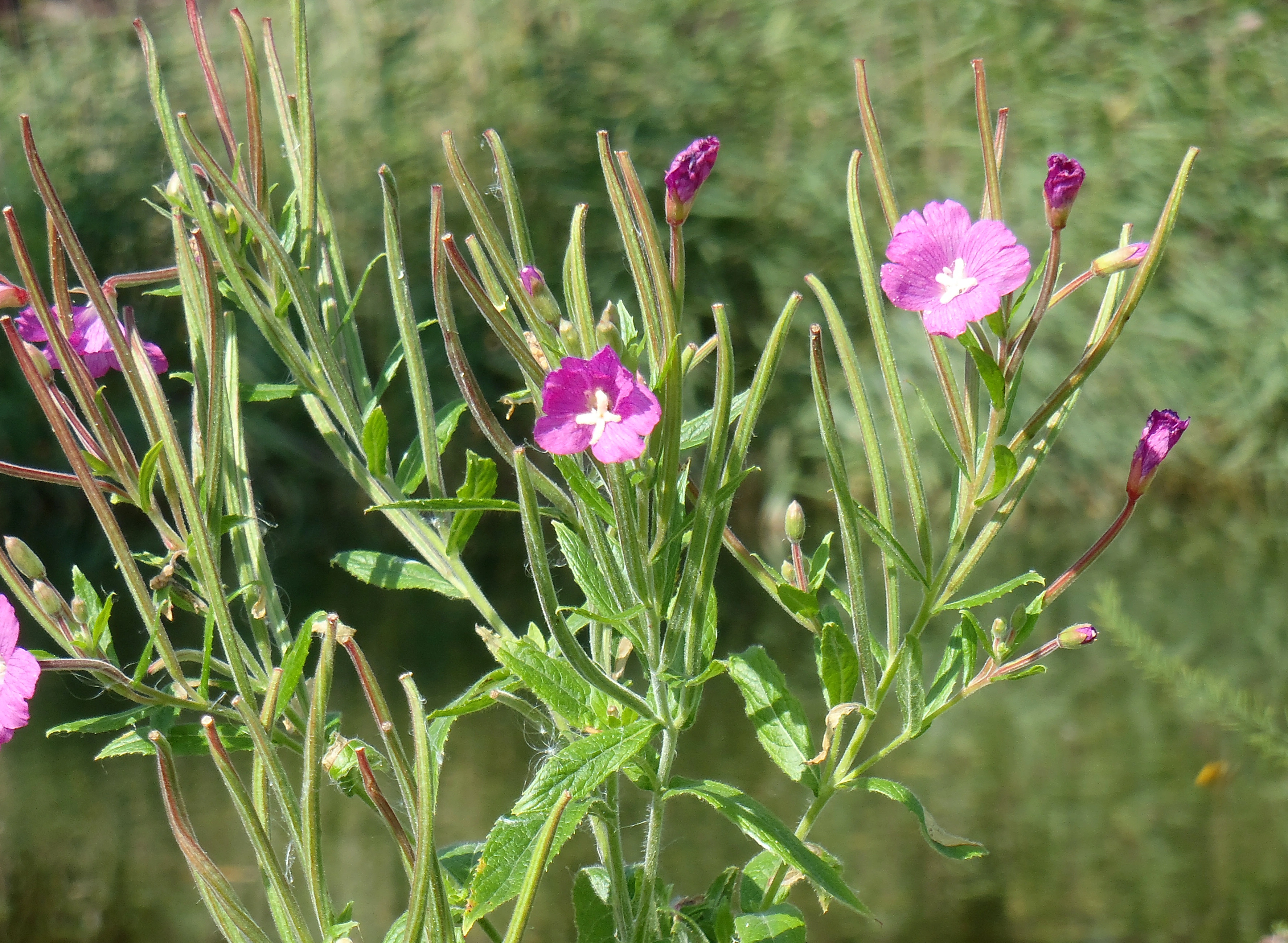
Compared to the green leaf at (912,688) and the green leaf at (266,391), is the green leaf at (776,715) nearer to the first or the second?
the green leaf at (912,688)

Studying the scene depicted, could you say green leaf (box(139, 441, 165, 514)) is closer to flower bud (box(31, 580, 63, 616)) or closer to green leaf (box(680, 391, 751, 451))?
flower bud (box(31, 580, 63, 616))

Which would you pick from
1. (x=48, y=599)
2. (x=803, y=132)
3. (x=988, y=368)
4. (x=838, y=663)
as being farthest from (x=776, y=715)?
(x=803, y=132)

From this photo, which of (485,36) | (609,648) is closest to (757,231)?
(485,36)

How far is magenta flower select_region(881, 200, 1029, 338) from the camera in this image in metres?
0.35

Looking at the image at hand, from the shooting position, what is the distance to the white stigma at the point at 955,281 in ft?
1.19

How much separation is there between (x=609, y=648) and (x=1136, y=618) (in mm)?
1525

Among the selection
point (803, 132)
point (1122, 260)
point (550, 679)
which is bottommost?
point (803, 132)

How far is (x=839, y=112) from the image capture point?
2717 millimetres

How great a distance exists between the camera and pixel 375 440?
441 millimetres

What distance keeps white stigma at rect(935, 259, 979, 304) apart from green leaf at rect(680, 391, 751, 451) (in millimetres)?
67

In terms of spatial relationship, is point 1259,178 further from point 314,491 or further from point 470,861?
point 470,861

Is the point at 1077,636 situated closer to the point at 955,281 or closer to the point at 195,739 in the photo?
the point at 955,281

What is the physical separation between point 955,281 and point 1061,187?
0.18ft

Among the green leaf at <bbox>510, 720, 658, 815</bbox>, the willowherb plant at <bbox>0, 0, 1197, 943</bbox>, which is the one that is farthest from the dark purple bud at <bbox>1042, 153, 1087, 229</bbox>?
the green leaf at <bbox>510, 720, 658, 815</bbox>
